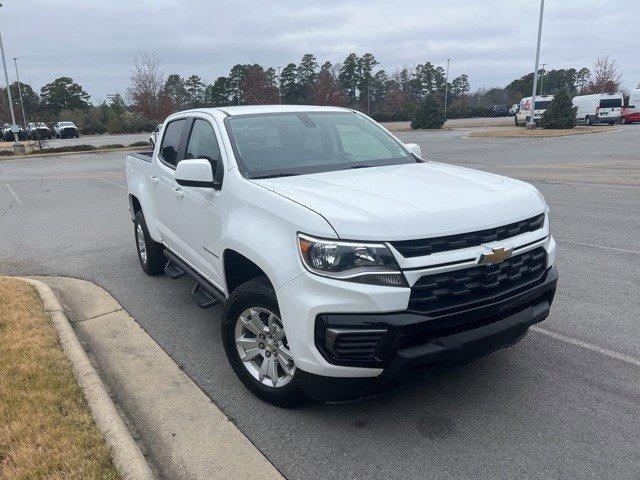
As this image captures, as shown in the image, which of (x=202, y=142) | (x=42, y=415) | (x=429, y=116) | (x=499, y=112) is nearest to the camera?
(x=42, y=415)

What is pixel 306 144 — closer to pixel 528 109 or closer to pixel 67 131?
pixel 528 109

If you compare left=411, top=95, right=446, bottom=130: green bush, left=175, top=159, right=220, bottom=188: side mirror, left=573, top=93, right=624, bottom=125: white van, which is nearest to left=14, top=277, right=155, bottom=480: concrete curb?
left=175, top=159, right=220, bottom=188: side mirror

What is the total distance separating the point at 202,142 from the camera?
14.8 feet

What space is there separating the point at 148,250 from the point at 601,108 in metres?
45.2

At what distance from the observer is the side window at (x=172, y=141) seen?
5.04 m

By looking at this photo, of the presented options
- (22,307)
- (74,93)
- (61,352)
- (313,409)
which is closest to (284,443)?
(313,409)

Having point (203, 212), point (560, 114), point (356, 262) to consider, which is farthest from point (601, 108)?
point (356, 262)

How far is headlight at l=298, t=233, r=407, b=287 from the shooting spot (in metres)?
2.75

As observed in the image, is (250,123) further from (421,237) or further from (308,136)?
(421,237)

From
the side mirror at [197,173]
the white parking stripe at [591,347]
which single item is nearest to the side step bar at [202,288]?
the side mirror at [197,173]

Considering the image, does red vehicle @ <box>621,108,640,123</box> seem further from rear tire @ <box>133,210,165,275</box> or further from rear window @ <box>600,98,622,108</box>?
rear tire @ <box>133,210,165,275</box>

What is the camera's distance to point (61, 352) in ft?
13.2

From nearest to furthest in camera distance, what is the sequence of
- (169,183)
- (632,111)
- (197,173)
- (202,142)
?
(197,173)
(202,142)
(169,183)
(632,111)

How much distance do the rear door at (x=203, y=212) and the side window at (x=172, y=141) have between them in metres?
0.24
